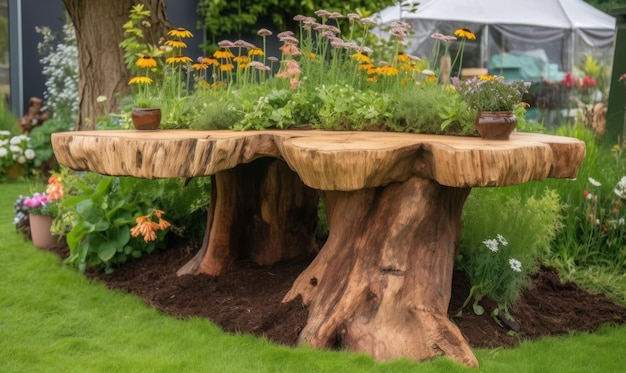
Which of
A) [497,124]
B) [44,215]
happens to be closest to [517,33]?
[44,215]

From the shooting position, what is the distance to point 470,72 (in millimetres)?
13438

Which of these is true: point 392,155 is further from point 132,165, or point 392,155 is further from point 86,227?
point 86,227

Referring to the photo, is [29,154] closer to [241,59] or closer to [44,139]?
[44,139]

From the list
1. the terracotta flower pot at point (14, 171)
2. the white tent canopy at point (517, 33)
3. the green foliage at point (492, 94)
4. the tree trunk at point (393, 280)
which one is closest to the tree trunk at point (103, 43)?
the terracotta flower pot at point (14, 171)

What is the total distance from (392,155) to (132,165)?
115cm

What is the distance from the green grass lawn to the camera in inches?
133

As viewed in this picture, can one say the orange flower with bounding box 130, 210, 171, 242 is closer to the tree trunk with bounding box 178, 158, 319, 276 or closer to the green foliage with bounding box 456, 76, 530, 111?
the tree trunk with bounding box 178, 158, 319, 276

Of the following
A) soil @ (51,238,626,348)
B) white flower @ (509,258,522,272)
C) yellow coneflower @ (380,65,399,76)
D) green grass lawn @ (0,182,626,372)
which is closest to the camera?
green grass lawn @ (0,182,626,372)

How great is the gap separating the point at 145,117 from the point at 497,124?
5.81 ft

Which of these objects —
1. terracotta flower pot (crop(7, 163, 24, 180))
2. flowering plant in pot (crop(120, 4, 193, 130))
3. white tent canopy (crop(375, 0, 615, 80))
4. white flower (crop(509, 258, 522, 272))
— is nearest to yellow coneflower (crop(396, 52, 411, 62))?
flowering plant in pot (crop(120, 4, 193, 130))

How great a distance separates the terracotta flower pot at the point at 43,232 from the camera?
570 centimetres

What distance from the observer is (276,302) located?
405 cm

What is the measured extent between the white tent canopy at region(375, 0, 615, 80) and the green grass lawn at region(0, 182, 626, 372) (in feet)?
36.1

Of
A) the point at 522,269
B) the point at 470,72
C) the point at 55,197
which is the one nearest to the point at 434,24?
the point at 470,72
